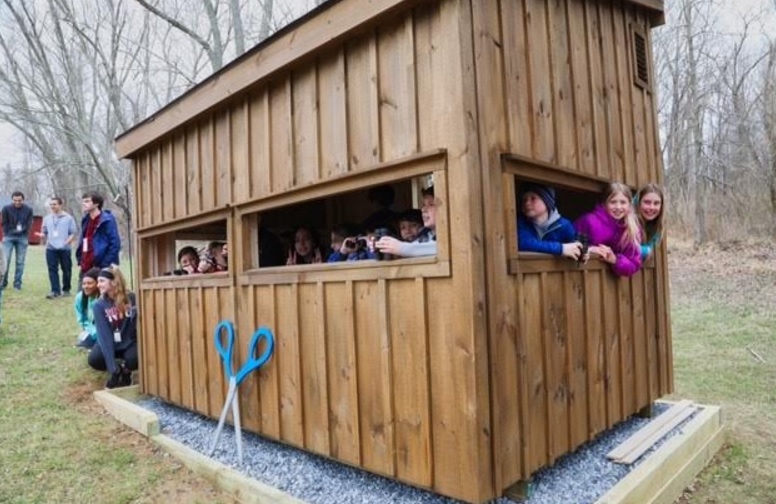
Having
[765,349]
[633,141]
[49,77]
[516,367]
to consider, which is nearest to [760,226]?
[765,349]

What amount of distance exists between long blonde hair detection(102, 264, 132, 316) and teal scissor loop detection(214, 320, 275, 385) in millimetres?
1717

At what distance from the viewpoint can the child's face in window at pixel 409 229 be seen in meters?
3.31

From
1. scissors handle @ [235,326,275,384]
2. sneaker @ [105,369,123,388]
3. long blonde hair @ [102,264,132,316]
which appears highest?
long blonde hair @ [102,264,132,316]

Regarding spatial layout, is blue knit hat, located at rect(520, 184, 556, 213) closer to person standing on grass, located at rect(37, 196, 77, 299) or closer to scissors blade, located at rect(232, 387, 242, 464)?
scissors blade, located at rect(232, 387, 242, 464)

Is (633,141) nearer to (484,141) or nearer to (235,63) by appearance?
(484,141)

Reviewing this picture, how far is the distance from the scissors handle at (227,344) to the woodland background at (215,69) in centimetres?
544

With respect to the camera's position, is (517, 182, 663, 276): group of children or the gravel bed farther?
(517, 182, 663, 276): group of children

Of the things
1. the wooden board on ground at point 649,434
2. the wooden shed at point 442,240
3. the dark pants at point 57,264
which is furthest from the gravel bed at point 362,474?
the dark pants at point 57,264

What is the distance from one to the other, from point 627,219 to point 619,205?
0.37 ft

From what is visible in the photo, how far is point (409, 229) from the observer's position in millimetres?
3393

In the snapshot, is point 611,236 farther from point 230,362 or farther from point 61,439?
point 61,439

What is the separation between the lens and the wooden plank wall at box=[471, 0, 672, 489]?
2438 millimetres

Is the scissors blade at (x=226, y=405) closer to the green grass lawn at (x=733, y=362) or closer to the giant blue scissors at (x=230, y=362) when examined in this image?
the giant blue scissors at (x=230, y=362)

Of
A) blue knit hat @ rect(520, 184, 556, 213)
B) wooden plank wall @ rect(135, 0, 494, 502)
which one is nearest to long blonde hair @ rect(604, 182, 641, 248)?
blue knit hat @ rect(520, 184, 556, 213)
